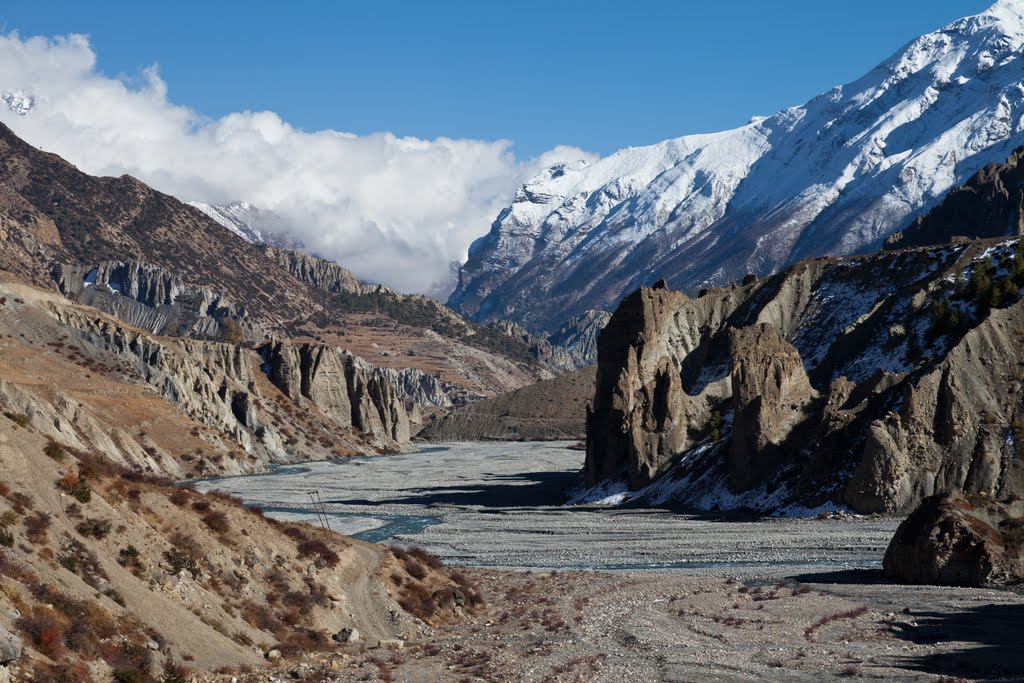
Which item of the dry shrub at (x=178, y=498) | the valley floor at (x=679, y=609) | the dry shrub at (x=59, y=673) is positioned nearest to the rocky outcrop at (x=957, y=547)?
the valley floor at (x=679, y=609)

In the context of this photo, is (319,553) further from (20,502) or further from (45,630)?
(45,630)

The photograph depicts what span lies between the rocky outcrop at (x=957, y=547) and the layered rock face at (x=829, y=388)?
52.4 feet

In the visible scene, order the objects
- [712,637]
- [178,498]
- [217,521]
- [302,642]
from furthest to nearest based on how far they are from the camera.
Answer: [712,637], [178,498], [217,521], [302,642]

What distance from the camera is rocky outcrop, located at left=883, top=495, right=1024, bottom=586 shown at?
4491 cm

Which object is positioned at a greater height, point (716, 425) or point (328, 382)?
point (328, 382)

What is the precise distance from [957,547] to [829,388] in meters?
39.4

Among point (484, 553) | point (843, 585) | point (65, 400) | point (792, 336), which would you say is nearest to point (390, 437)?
point (792, 336)

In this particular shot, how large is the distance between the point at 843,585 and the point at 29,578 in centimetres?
3184

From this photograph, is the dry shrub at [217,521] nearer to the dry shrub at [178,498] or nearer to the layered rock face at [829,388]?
the dry shrub at [178,498]

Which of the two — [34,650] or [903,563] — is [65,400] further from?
[34,650]

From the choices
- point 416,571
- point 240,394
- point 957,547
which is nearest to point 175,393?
point 240,394

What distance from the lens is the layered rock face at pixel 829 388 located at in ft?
226

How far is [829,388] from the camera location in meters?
84.6

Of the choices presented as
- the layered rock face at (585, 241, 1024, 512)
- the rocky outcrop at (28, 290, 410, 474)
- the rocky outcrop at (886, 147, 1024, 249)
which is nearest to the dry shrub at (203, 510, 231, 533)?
the layered rock face at (585, 241, 1024, 512)
